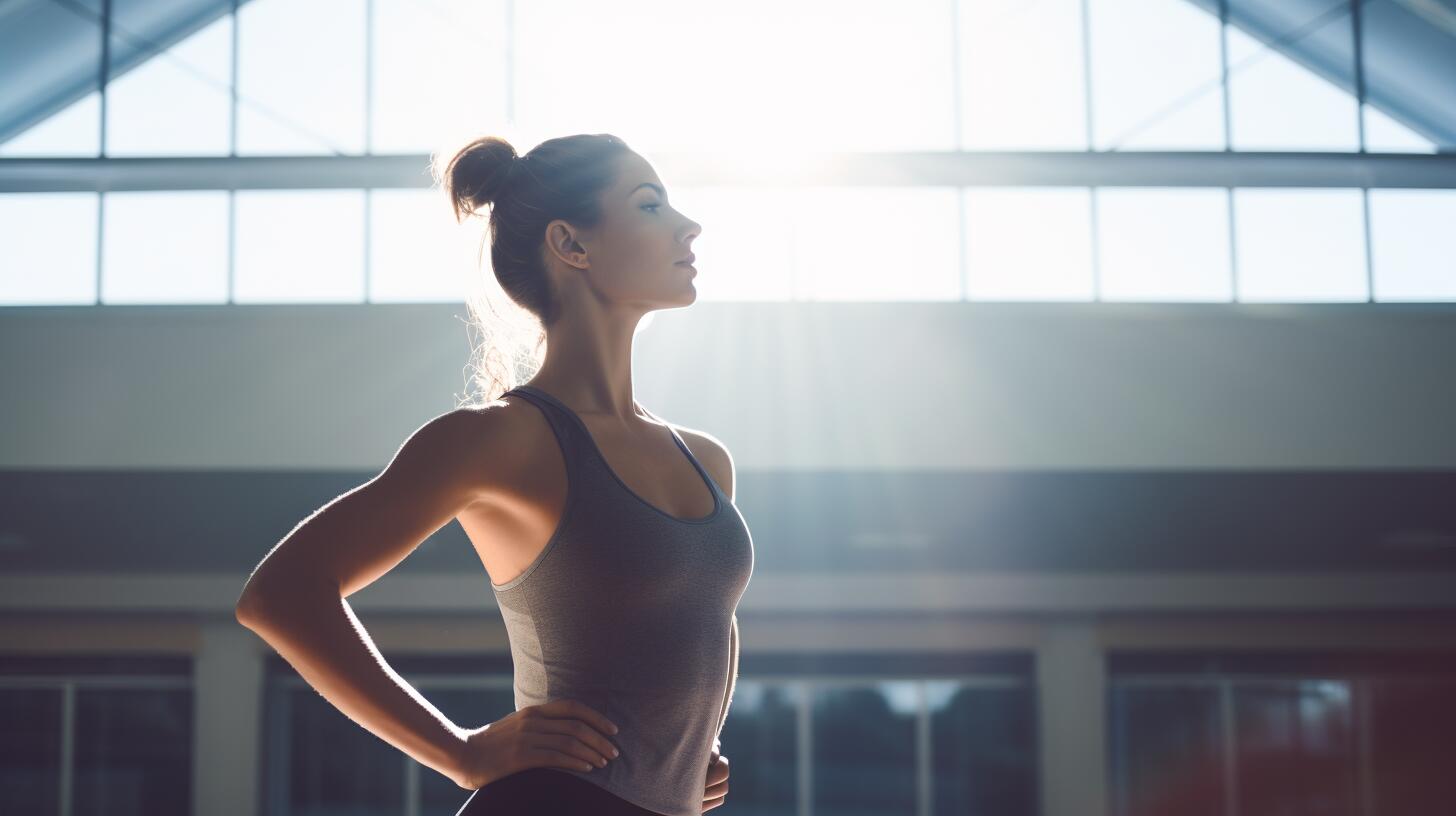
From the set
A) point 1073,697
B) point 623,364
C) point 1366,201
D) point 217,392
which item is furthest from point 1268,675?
point 623,364

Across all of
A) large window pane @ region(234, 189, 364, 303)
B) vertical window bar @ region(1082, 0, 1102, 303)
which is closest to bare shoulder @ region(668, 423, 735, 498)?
vertical window bar @ region(1082, 0, 1102, 303)

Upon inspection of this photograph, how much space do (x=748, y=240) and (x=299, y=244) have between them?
2.24 m

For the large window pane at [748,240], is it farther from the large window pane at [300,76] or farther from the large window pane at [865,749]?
the large window pane at [865,749]

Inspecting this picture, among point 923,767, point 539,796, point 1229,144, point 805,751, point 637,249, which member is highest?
point 1229,144

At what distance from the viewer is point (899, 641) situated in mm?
7980

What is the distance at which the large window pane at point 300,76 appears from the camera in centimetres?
623

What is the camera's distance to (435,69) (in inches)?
252

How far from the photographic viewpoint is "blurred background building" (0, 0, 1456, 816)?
5.64 meters

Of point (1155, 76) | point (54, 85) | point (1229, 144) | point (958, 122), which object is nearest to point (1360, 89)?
point (1229, 144)

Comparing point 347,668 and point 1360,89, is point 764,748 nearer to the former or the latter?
point 1360,89

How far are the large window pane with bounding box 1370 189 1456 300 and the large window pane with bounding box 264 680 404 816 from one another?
252 inches

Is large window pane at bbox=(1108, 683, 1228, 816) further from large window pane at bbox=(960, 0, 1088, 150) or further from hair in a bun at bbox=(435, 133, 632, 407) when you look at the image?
hair in a bun at bbox=(435, 133, 632, 407)

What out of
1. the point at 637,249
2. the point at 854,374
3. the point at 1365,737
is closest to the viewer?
the point at 637,249

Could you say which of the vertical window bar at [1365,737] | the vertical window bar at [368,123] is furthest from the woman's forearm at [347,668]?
the vertical window bar at [1365,737]
